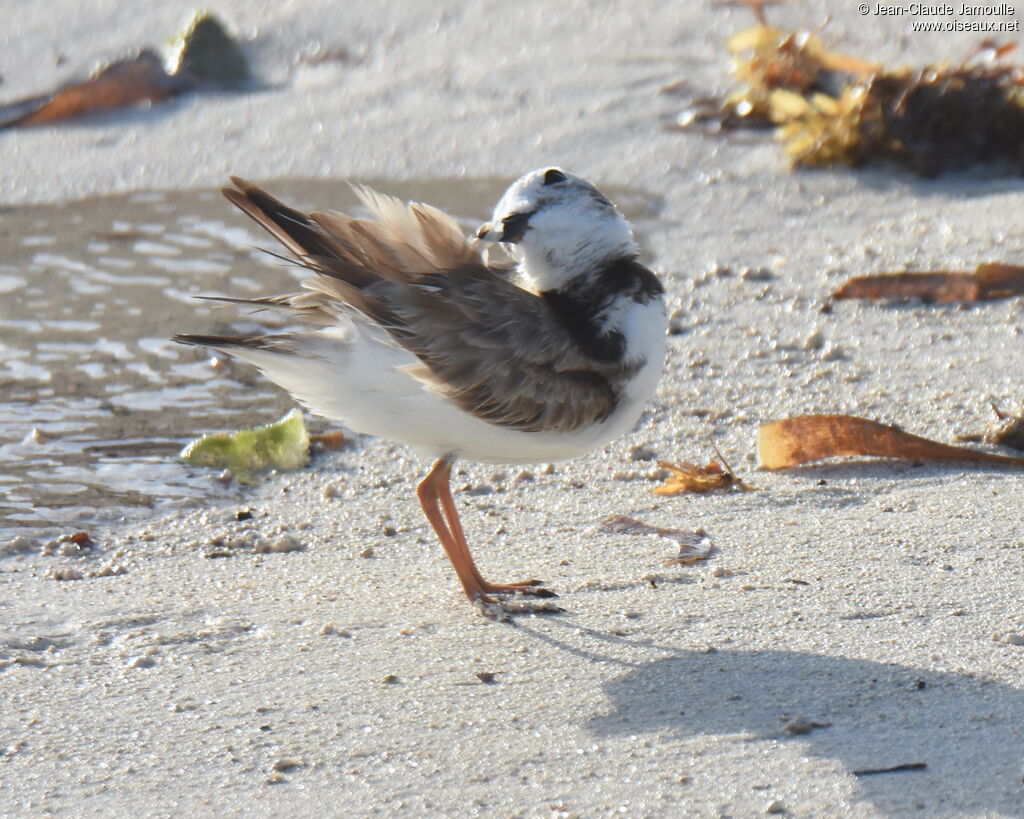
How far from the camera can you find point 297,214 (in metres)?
3.99

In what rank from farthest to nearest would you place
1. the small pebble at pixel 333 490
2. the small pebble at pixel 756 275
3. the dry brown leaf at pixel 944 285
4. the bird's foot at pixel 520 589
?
the small pebble at pixel 756 275
the dry brown leaf at pixel 944 285
the small pebble at pixel 333 490
the bird's foot at pixel 520 589

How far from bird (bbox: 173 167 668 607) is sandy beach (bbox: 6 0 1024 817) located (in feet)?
1.50

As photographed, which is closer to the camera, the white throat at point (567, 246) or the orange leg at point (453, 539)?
the orange leg at point (453, 539)

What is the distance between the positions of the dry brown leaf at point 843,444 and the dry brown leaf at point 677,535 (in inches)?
25.0

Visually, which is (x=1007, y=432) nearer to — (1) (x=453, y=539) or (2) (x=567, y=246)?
(2) (x=567, y=246)

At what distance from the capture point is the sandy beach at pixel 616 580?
306cm

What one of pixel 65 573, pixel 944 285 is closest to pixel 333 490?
pixel 65 573

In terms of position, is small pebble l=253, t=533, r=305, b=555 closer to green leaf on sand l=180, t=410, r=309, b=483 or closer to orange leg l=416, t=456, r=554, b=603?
orange leg l=416, t=456, r=554, b=603

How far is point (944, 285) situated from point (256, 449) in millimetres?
3029

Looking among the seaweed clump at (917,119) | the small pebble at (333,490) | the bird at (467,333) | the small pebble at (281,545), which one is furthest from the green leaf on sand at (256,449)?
the seaweed clump at (917,119)

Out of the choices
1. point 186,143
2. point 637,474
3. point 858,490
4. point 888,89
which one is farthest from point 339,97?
point 858,490

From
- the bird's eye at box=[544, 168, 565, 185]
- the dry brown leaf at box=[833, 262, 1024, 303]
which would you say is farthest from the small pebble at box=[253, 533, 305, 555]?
the dry brown leaf at box=[833, 262, 1024, 303]

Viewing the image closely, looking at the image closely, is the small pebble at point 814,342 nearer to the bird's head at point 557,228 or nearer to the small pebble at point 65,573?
the bird's head at point 557,228

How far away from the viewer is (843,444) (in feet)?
15.9
